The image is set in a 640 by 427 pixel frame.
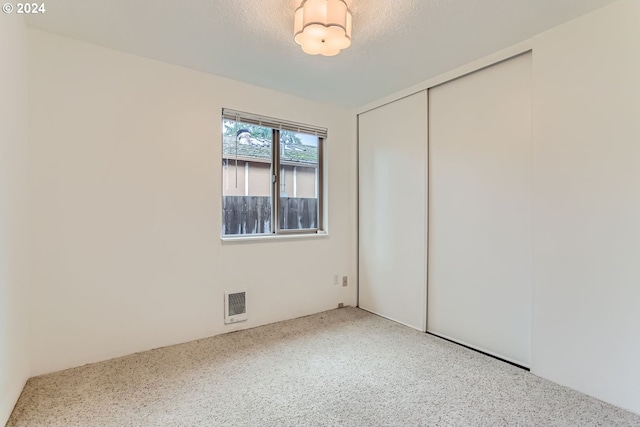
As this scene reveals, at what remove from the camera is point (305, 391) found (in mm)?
1904

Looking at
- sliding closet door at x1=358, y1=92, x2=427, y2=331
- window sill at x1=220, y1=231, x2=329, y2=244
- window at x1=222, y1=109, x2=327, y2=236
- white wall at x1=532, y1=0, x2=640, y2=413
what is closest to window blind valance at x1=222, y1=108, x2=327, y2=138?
window at x1=222, y1=109, x2=327, y2=236

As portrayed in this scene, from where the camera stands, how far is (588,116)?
6.14 ft

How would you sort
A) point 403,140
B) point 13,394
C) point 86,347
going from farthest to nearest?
1. point 403,140
2. point 86,347
3. point 13,394

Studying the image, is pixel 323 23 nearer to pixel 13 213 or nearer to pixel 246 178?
pixel 246 178

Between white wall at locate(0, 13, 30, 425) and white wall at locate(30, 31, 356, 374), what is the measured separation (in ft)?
0.42

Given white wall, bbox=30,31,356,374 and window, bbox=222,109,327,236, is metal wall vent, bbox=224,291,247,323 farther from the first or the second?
window, bbox=222,109,327,236

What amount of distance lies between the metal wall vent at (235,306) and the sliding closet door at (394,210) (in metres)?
1.38

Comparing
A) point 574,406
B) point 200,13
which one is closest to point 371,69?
point 200,13

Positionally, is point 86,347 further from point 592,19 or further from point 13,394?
point 592,19

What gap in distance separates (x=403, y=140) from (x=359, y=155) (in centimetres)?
65

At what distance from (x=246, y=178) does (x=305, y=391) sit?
1935 millimetres

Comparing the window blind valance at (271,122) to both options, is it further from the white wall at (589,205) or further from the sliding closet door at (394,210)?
the white wall at (589,205)

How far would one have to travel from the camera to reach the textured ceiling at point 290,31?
5.95ft

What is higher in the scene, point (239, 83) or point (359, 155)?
Answer: point (239, 83)
